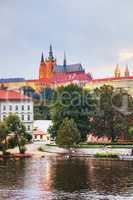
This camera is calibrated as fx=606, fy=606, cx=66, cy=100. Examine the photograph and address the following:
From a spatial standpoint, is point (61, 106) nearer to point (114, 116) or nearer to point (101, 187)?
point (114, 116)

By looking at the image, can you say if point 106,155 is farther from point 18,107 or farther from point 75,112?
point 18,107

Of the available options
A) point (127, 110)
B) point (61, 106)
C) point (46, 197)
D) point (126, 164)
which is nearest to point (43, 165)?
point (126, 164)

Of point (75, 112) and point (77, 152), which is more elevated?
point (75, 112)

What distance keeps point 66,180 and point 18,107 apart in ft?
205

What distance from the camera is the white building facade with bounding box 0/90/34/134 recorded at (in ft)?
365

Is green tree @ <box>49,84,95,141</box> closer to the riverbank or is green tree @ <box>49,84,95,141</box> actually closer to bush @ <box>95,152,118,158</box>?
the riverbank

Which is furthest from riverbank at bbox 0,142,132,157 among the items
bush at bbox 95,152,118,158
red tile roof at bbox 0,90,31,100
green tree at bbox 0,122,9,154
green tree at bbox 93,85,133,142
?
red tile roof at bbox 0,90,31,100

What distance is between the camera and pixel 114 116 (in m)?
90.3

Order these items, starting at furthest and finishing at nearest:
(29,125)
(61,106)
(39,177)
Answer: (29,125), (61,106), (39,177)

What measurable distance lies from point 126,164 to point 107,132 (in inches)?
1034

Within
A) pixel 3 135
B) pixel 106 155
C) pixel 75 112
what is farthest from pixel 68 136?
pixel 75 112

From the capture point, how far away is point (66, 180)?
164 ft

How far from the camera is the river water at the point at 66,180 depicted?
42.3 meters

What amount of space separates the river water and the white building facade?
1676 inches
